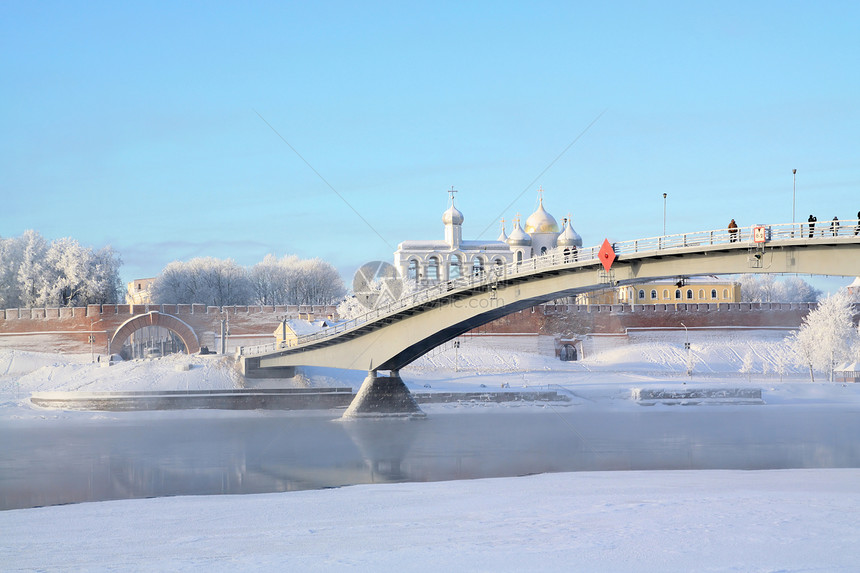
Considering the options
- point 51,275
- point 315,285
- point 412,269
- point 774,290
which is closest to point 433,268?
point 412,269

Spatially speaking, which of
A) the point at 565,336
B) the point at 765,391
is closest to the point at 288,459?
the point at 765,391

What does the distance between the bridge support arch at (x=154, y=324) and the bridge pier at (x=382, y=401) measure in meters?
24.6

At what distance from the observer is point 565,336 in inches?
2344

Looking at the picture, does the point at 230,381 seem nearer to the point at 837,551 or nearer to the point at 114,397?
the point at 114,397

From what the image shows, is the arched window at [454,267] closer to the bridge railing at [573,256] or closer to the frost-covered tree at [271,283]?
the frost-covered tree at [271,283]

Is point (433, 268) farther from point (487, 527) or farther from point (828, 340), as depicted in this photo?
point (487, 527)

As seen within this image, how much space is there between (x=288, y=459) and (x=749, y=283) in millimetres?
73564

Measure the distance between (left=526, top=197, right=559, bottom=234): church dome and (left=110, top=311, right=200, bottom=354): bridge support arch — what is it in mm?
33445

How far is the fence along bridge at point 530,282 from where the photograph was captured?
21.7 metres

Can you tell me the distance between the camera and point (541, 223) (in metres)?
79.1

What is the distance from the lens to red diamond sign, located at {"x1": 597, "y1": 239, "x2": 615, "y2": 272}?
25309mm

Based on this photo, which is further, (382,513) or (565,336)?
(565,336)

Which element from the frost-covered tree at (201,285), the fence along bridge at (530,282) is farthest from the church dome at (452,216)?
the fence along bridge at (530,282)

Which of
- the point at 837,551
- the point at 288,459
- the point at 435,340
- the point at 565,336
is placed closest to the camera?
the point at 837,551
